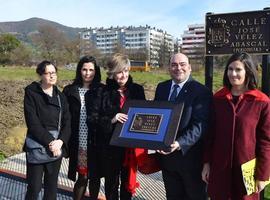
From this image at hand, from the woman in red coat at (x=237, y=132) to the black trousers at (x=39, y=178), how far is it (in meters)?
1.73

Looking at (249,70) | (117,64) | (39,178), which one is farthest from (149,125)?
(39,178)

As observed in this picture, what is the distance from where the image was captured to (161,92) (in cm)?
372

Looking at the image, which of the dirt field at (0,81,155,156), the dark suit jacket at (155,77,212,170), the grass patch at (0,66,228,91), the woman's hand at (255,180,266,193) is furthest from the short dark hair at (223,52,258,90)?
the grass patch at (0,66,228,91)

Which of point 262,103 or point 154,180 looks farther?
point 154,180

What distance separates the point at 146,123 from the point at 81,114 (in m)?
0.98

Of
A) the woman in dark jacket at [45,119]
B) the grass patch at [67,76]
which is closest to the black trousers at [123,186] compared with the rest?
the woman in dark jacket at [45,119]

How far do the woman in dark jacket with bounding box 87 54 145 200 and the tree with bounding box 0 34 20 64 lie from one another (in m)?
41.2

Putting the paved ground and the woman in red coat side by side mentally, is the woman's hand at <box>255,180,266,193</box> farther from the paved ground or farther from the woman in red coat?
the paved ground

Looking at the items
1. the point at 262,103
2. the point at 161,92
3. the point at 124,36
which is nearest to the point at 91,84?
the point at 161,92

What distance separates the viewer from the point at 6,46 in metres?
47.6

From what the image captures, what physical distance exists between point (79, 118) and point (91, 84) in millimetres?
389

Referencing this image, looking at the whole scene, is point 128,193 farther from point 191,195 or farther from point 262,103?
point 262,103

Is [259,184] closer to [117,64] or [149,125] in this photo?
[149,125]

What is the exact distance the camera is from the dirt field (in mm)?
8250
